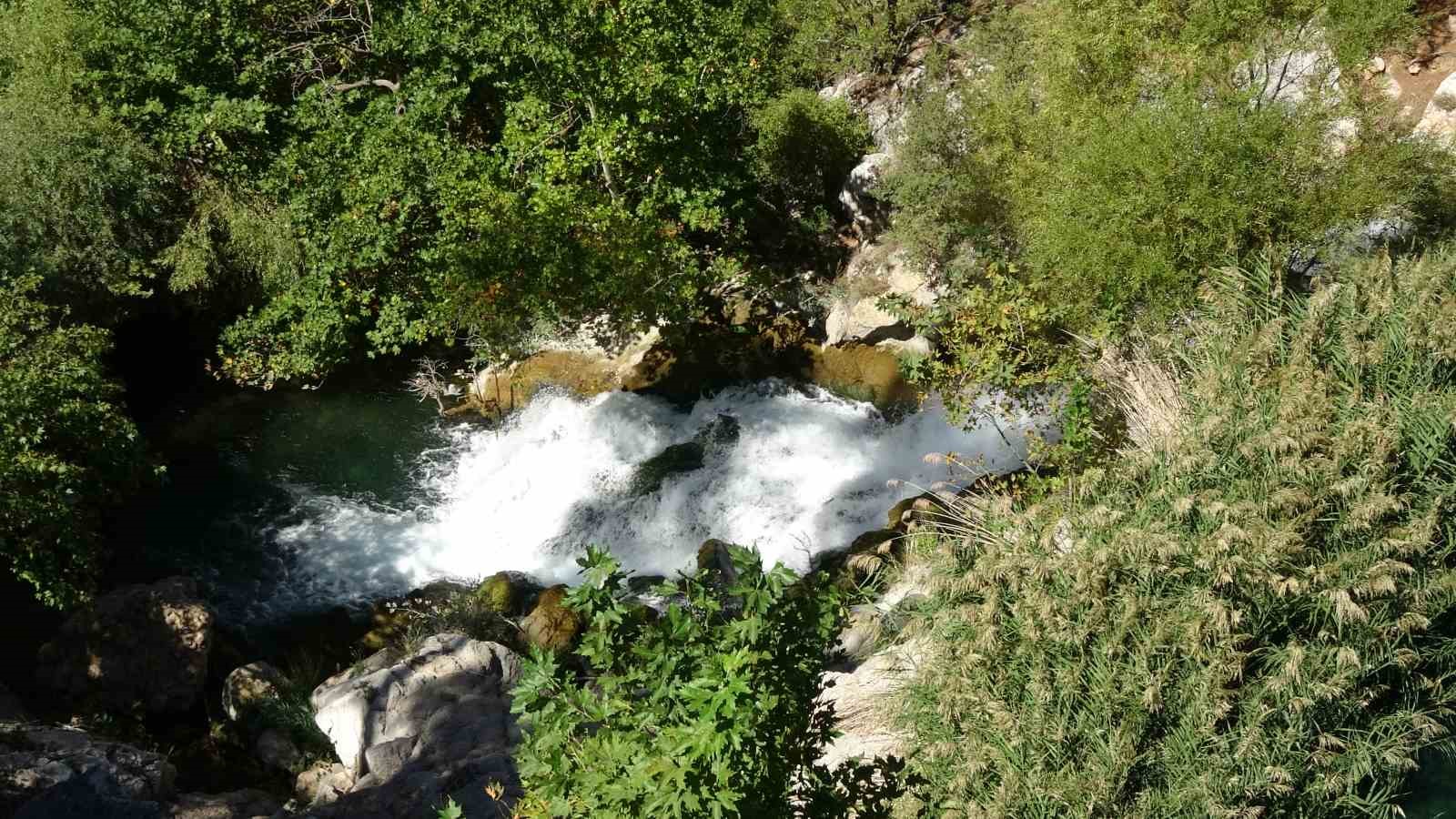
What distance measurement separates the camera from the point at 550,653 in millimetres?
5461

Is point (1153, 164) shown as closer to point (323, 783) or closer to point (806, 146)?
point (806, 146)

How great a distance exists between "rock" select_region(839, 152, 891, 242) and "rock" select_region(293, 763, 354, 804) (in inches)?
417

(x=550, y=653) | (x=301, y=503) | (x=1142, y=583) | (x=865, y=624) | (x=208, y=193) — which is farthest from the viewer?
(x=208, y=193)

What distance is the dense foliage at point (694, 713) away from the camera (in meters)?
4.58

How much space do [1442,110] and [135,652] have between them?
16726mm

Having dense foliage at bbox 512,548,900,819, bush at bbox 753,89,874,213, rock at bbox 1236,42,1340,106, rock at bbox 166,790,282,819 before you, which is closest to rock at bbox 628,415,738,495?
bush at bbox 753,89,874,213

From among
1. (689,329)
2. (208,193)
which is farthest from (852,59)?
(208,193)

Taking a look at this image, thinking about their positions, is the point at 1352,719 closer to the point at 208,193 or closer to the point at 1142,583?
the point at 1142,583

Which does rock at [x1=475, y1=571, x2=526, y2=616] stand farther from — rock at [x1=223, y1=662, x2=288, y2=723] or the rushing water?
rock at [x1=223, y1=662, x2=288, y2=723]

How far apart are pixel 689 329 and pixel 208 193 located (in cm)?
754

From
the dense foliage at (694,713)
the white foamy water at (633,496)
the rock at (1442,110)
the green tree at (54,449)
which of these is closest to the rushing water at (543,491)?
the white foamy water at (633,496)

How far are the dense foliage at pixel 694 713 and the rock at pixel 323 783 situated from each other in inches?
216

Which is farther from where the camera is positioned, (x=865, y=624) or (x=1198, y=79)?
(x=1198, y=79)

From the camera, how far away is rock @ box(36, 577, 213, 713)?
455 inches
